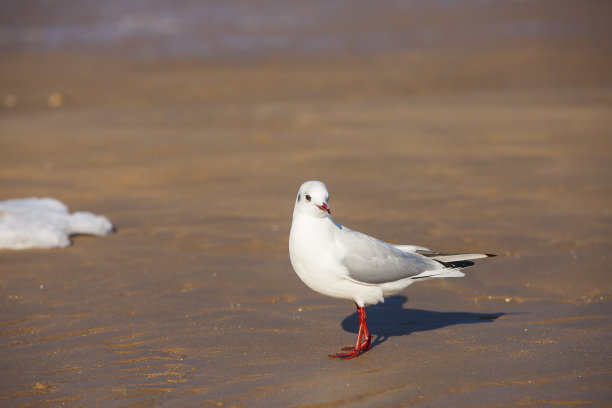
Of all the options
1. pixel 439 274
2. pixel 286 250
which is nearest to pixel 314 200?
pixel 439 274

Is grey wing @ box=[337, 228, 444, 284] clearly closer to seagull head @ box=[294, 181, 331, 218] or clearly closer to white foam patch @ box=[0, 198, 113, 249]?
seagull head @ box=[294, 181, 331, 218]

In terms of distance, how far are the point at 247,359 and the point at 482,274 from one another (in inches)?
93.2

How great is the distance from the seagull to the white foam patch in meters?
3.01

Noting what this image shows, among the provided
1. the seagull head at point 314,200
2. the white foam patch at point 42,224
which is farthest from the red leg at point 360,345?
the white foam patch at point 42,224

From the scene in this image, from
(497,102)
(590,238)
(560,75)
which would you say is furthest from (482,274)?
(560,75)

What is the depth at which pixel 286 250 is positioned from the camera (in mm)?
6773

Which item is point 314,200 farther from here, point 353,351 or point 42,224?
point 42,224

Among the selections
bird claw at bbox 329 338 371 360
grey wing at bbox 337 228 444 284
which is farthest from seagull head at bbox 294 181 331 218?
bird claw at bbox 329 338 371 360

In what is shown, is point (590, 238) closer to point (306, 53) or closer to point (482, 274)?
point (482, 274)

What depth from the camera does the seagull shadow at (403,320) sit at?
516 cm

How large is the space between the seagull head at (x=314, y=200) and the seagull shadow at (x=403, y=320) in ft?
3.43

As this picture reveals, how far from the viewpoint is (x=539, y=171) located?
898cm

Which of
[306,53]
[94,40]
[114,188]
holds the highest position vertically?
[94,40]

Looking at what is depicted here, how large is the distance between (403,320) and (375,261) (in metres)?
0.86
